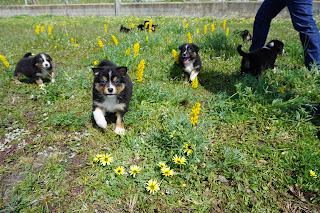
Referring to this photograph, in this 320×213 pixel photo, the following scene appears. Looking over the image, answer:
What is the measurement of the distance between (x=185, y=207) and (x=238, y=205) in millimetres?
570

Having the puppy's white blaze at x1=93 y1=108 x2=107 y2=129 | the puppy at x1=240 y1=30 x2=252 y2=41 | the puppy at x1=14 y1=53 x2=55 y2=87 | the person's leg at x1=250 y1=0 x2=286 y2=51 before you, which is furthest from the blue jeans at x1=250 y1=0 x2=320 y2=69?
the puppy at x1=14 y1=53 x2=55 y2=87

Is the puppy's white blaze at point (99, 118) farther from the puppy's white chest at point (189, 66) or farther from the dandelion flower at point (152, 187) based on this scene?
the puppy's white chest at point (189, 66)

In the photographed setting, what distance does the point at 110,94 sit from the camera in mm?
2602

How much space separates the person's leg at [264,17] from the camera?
13.5ft

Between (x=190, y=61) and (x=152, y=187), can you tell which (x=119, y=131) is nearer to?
(x=152, y=187)

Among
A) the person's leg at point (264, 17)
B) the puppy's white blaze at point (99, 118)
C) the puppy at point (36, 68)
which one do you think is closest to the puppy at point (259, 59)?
the person's leg at point (264, 17)

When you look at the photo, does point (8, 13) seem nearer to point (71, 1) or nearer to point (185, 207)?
point (71, 1)

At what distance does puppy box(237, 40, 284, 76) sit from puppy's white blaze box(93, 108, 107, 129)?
3350 mm

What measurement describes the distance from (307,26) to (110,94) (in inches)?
161

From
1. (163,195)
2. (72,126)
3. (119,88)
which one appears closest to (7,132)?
(72,126)

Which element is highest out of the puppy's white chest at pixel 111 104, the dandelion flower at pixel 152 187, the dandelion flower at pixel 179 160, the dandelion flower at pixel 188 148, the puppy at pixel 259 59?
the puppy at pixel 259 59

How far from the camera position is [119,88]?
8.82 feet

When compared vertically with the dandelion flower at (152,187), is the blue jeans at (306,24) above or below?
above

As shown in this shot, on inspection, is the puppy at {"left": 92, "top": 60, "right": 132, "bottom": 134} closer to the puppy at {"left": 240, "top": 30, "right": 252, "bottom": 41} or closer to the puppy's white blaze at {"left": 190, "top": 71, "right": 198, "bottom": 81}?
the puppy's white blaze at {"left": 190, "top": 71, "right": 198, "bottom": 81}
